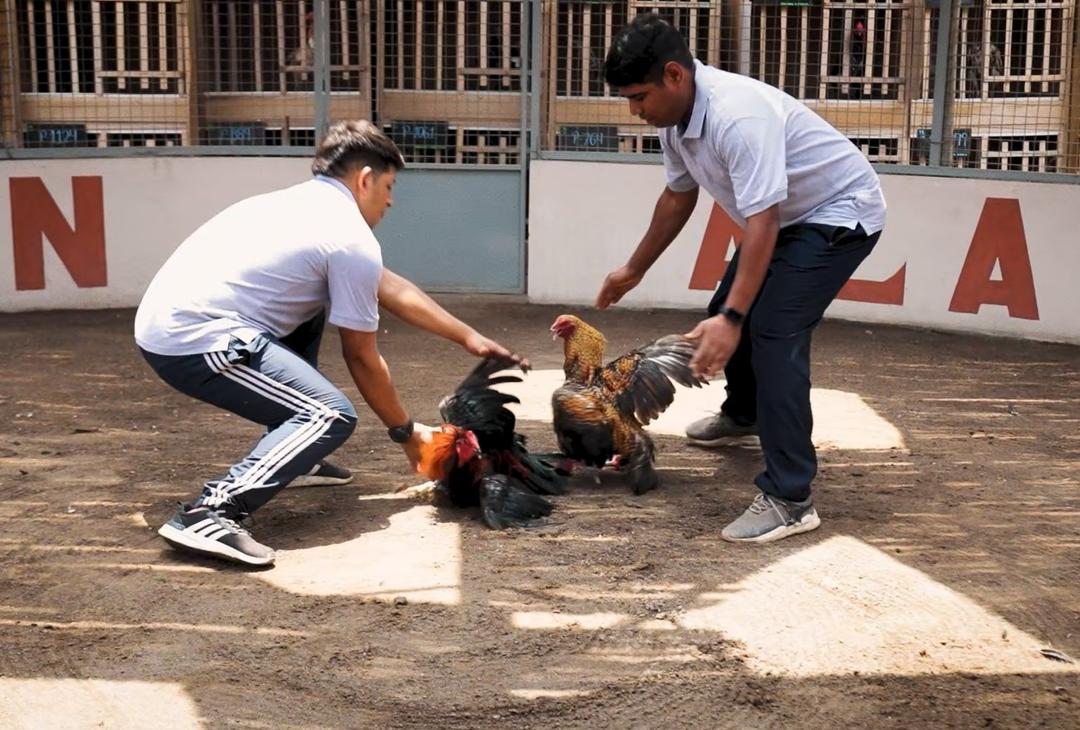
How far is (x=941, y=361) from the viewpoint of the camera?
7.75 m

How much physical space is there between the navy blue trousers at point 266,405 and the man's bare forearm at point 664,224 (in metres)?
1.35

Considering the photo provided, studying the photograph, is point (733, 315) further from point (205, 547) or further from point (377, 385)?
point (205, 547)

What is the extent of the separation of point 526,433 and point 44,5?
557cm

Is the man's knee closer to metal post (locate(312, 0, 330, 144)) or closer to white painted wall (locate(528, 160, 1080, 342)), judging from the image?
white painted wall (locate(528, 160, 1080, 342))

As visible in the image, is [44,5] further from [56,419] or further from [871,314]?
[871,314]

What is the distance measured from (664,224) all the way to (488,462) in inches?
47.0

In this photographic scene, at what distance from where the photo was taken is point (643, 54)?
422 cm

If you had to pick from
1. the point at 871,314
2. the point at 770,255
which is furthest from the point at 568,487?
the point at 871,314

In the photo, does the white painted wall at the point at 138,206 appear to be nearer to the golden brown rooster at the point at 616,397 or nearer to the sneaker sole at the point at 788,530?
the golden brown rooster at the point at 616,397

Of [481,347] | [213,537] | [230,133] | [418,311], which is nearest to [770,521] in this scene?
[481,347]

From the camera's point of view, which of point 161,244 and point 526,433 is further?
point 161,244

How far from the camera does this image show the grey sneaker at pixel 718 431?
18.7ft

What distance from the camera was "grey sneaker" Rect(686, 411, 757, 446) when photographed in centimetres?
570

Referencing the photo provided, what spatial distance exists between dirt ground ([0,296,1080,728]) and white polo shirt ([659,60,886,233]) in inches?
44.9
